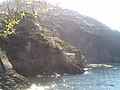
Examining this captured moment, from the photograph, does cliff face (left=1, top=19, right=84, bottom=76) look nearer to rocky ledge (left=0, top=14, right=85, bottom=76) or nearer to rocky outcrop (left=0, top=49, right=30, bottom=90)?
rocky ledge (left=0, top=14, right=85, bottom=76)

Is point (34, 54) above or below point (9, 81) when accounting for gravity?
below

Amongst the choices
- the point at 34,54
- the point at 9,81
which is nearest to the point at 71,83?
the point at 9,81

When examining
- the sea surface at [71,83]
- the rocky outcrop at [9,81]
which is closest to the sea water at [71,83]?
the sea surface at [71,83]

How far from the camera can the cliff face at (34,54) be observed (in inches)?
5477

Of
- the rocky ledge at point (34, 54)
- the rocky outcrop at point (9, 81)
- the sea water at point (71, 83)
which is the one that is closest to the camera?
the rocky outcrop at point (9, 81)

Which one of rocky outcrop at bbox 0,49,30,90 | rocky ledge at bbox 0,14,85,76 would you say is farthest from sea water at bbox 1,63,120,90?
rocky ledge at bbox 0,14,85,76

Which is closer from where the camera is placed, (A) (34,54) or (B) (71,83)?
A: (B) (71,83)

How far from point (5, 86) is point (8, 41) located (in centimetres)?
7308

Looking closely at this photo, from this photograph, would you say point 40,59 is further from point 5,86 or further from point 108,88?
point 5,86

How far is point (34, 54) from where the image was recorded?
146m

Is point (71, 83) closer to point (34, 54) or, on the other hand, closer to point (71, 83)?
point (71, 83)

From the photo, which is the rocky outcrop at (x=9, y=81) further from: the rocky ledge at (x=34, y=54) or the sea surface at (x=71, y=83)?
the rocky ledge at (x=34, y=54)

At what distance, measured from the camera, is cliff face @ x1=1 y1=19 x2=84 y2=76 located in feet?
456

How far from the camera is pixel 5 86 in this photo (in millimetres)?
72250
